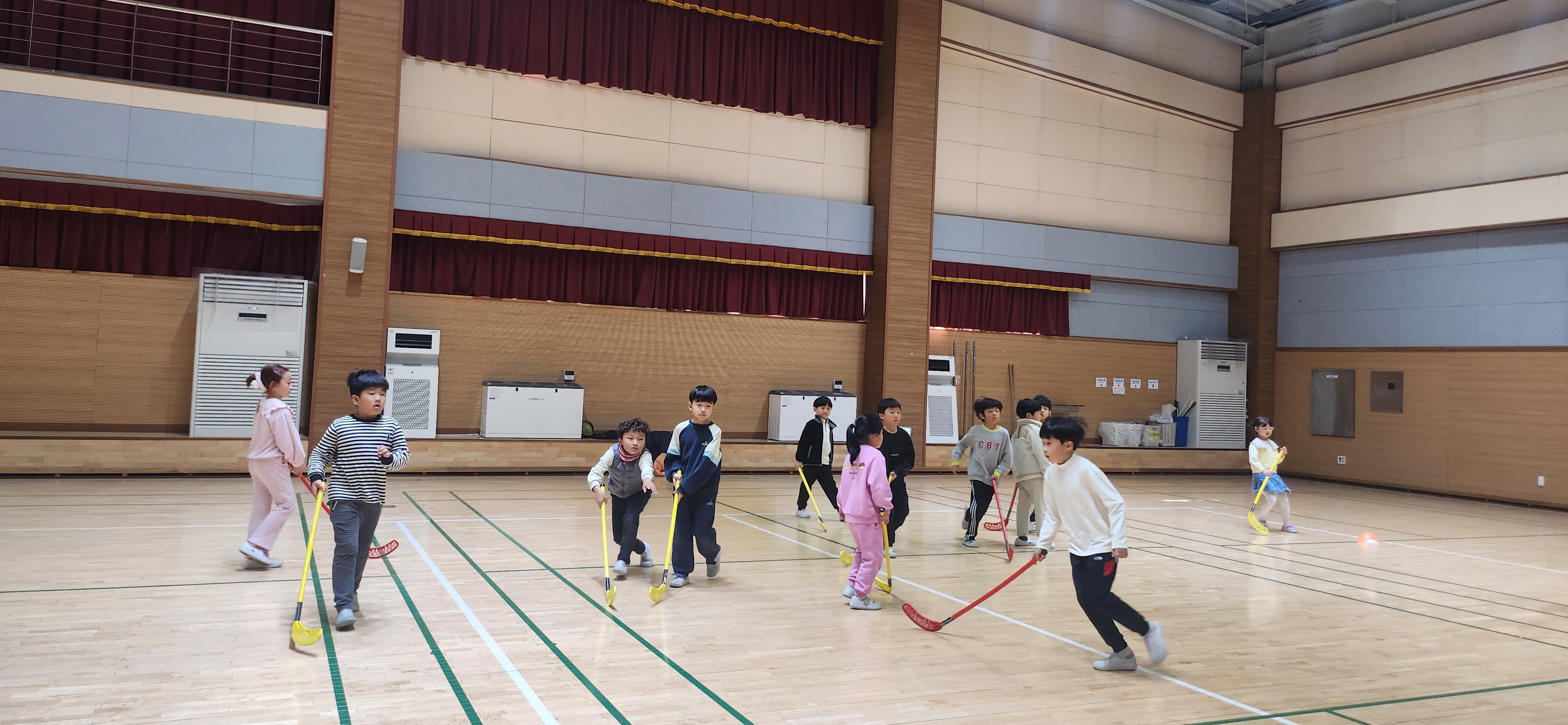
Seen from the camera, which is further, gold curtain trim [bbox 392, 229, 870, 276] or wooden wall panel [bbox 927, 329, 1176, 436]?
wooden wall panel [bbox 927, 329, 1176, 436]

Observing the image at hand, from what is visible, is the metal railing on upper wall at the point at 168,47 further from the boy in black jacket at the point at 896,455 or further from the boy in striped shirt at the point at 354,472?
the boy in black jacket at the point at 896,455

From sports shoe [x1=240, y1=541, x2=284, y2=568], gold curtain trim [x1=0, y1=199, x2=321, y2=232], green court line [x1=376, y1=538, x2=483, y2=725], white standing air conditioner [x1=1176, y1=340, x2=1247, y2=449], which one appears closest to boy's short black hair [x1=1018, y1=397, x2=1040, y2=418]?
green court line [x1=376, y1=538, x2=483, y2=725]

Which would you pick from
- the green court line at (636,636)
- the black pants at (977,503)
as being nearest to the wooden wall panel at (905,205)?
the black pants at (977,503)

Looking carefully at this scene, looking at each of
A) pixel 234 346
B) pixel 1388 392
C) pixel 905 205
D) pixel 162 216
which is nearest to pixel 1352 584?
pixel 905 205

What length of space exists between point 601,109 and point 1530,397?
49.1 ft

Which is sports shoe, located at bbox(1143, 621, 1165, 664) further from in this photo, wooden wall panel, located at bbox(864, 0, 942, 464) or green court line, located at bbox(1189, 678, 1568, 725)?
wooden wall panel, located at bbox(864, 0, 942, 464)

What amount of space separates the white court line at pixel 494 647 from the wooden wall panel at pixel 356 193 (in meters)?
5.46

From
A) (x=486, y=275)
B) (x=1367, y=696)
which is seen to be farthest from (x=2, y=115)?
(x=1367, y=696)

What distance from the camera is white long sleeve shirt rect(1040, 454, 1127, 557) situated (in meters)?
5.02

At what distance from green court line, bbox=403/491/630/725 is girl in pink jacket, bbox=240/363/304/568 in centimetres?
137

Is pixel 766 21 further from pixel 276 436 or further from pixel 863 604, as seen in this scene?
pixel 863 604

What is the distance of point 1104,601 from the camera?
5.10 m

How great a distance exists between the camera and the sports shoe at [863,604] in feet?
20.7

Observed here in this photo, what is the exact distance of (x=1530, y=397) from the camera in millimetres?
14617
